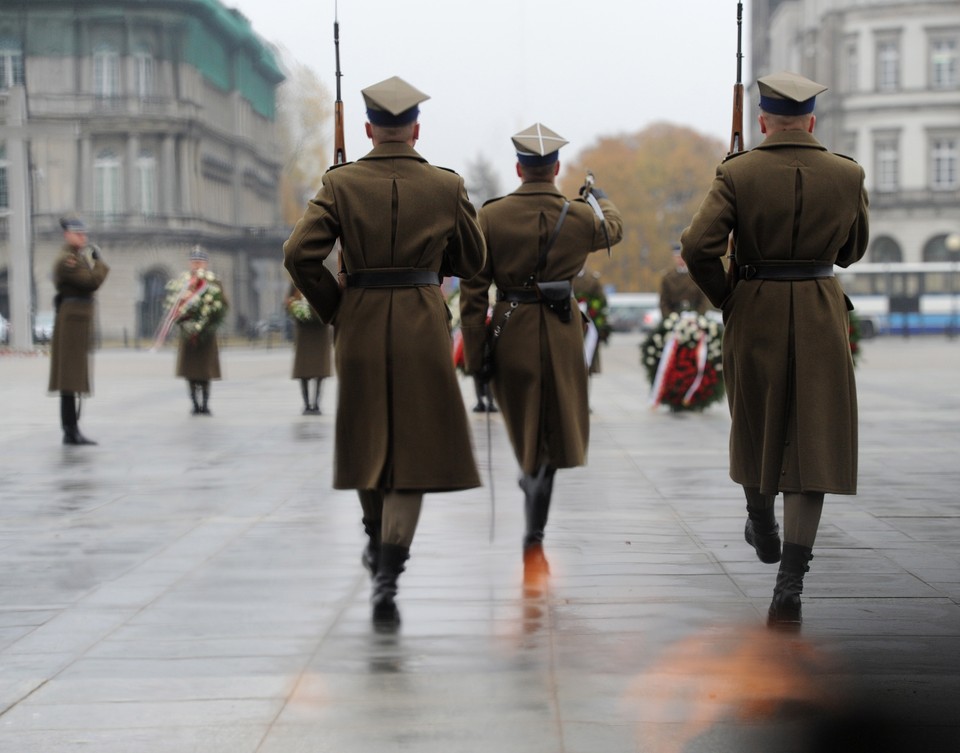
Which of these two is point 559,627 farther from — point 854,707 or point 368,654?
point 854,707

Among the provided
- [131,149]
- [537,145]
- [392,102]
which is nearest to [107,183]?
[131,149]

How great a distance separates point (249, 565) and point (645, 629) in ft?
7.35

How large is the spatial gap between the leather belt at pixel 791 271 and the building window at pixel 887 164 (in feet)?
235

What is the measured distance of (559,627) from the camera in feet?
19.6

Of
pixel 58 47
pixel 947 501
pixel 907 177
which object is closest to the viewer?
pixel 947 501

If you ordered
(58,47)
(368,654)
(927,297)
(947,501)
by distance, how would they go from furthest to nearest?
(58,47) → (927,297) → (947,501) → (368,654)

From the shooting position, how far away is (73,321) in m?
14.4

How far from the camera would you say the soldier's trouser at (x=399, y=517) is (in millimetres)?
6324

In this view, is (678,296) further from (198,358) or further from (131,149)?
(131,149)

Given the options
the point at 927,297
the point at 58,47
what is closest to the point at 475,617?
the point at 927,297

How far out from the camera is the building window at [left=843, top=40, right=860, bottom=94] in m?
76.4

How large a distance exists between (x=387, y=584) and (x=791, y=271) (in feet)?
6.38

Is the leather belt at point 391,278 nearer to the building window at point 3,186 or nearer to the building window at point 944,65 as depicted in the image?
the building window at point 3,186

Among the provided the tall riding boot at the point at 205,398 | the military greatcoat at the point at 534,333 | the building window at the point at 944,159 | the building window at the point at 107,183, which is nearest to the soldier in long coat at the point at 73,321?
the tall riding boot at the point at 205,398
